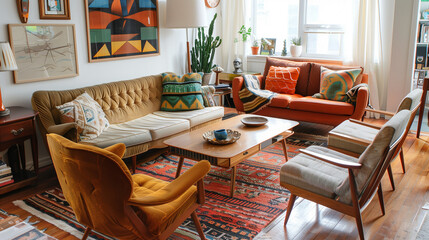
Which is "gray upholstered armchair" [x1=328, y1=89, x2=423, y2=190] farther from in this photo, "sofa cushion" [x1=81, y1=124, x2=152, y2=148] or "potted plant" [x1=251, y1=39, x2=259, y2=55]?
"potted plant" [x1=251, y1=39, x2=259, y2=55]

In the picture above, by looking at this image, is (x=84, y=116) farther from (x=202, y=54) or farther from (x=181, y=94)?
(x=202, y=54)

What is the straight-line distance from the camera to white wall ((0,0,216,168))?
3.56 m

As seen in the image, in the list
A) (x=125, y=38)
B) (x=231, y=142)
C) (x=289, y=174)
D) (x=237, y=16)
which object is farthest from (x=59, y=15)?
(x=237, y=16)

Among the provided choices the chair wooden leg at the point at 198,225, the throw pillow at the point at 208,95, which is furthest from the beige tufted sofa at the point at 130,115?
the chair wooden leg at the point at 198,225

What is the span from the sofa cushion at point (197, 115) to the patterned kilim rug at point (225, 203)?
0.49 meters

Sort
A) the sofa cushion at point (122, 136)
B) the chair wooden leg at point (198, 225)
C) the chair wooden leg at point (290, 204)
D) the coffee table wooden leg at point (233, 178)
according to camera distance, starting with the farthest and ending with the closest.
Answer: the sofa cushion at point (122, 136) → the coffee table wooden leg at point (233, 178) → the chair wooden leg at point (290, 204) → the chair wooden leg at point (198, 225)

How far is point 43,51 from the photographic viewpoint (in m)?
3.82

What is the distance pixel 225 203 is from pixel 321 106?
2.12m

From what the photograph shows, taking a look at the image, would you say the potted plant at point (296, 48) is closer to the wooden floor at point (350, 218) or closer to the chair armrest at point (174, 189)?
the wooden floor at point (350, 218)

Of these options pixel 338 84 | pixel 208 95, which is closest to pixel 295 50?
pixel 338 84

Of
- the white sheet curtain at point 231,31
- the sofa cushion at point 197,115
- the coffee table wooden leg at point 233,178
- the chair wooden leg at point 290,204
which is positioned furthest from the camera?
the white sheet curtain at point 231,31

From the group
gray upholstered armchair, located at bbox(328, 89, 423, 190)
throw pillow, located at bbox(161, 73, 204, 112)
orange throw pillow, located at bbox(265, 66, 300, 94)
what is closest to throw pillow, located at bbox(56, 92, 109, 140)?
throw pillow, located at bbox(161, 73, 204, 112)

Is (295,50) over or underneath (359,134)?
over

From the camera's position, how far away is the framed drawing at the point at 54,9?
375 centimetres
